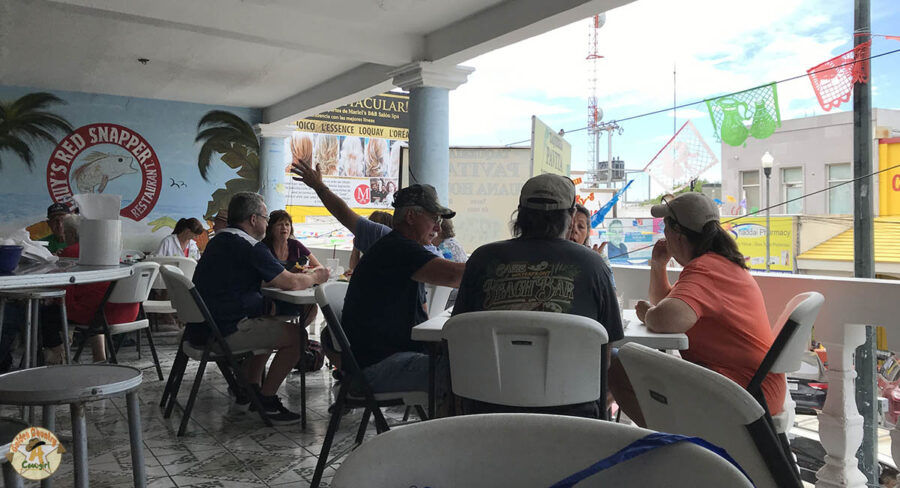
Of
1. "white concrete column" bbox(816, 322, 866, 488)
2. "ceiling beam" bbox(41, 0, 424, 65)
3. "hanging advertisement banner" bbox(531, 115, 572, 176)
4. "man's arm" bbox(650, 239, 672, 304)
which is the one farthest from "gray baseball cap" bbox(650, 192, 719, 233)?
"ceiling beam" bbox(41, 0, 424, 65)

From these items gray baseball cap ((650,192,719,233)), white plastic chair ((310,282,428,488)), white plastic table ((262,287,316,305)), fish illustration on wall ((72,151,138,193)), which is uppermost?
fish illustration on wall ((72,151,138,193))

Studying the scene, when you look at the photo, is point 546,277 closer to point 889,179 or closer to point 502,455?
point 502,455

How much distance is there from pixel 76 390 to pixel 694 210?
210cm

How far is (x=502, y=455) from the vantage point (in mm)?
740

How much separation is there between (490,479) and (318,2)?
5.32 metres

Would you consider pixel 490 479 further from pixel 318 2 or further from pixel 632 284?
pixel 318 2

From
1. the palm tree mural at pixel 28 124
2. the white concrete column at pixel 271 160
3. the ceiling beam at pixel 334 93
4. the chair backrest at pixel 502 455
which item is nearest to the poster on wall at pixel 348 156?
the white concrete column at pixel 271 160

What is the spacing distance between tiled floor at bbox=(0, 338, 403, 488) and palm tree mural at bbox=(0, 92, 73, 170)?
528 centimetres

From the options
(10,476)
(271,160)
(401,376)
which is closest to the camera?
(10,476)

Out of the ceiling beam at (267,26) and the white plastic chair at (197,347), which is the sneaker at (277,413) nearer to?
the white plastic chair at (197,347)

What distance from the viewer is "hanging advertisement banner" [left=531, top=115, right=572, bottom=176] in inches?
265

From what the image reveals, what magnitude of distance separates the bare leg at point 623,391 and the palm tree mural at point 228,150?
7.92 metres

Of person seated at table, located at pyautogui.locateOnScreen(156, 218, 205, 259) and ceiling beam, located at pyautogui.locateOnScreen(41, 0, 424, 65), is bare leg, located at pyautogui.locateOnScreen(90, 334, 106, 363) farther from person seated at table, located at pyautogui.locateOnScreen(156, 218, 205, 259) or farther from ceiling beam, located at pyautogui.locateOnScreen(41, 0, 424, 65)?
ceiling beam, located at pyautogui.locateOnScreen(41, 0, 424, 65)

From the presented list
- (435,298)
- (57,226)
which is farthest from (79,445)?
(57,226)
